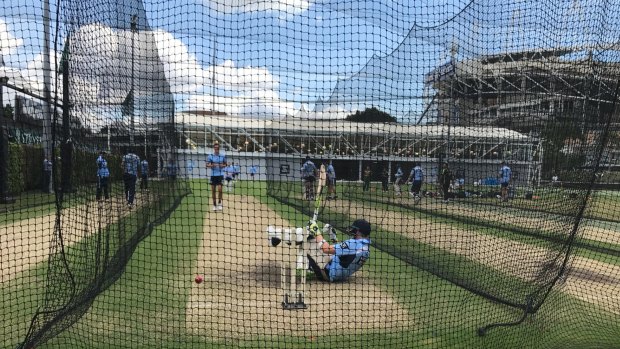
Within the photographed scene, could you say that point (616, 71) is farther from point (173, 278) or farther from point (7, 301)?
point (7, 301)

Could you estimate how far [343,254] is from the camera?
5.48 metres

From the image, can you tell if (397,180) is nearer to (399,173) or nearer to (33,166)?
(399,173)

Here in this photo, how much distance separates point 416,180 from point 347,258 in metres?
9.24

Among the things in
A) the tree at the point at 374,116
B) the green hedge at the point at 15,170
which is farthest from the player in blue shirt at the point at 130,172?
the green hedge at the point at 15,170

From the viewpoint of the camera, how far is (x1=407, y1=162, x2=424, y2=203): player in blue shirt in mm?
13883

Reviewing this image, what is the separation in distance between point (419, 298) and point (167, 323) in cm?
273

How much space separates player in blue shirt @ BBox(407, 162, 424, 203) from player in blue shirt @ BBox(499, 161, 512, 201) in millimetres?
3687

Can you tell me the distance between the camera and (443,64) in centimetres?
545

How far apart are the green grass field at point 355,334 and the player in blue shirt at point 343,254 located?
480 millimetres

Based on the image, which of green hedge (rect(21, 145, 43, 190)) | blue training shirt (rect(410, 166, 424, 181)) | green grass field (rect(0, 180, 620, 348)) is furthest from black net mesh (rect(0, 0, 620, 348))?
green hedge (rect(21, 145, 43, 190))

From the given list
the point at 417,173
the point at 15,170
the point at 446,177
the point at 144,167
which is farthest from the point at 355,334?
the point at 15,170

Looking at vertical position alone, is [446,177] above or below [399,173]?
above

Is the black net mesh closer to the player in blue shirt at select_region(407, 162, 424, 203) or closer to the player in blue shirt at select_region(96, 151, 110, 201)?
the player in blue shirt at select_region(96, 151, 110, 201)

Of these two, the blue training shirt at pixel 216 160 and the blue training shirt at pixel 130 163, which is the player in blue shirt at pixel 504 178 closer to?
the blue training shirt at pixel 216 160
